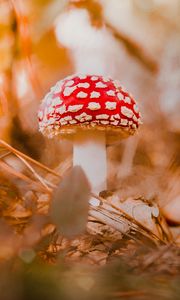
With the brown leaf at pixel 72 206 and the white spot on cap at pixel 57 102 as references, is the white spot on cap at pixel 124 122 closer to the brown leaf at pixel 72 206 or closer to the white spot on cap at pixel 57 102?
the white spot on cap at pixel 57 102

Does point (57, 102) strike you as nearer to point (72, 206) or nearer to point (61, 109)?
point (61, 109)

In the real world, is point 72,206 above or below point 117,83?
below

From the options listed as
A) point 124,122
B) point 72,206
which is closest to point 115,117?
point 124,122

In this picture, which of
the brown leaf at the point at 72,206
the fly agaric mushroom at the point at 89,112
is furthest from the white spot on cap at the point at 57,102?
the brown leaf at the point at 72,206

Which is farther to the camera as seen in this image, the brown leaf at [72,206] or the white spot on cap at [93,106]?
the white spot on cap at [93,106]

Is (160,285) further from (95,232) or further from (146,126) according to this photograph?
(146,126)

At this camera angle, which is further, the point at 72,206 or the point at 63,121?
the point at 63,121

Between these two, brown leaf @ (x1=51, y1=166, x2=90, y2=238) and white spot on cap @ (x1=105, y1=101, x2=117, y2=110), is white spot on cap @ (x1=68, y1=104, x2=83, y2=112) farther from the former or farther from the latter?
brown leaf @ (x1=51, y1=166, x2=90, y2=238)

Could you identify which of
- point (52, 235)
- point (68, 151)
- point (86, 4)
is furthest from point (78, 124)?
point (52, 235)
